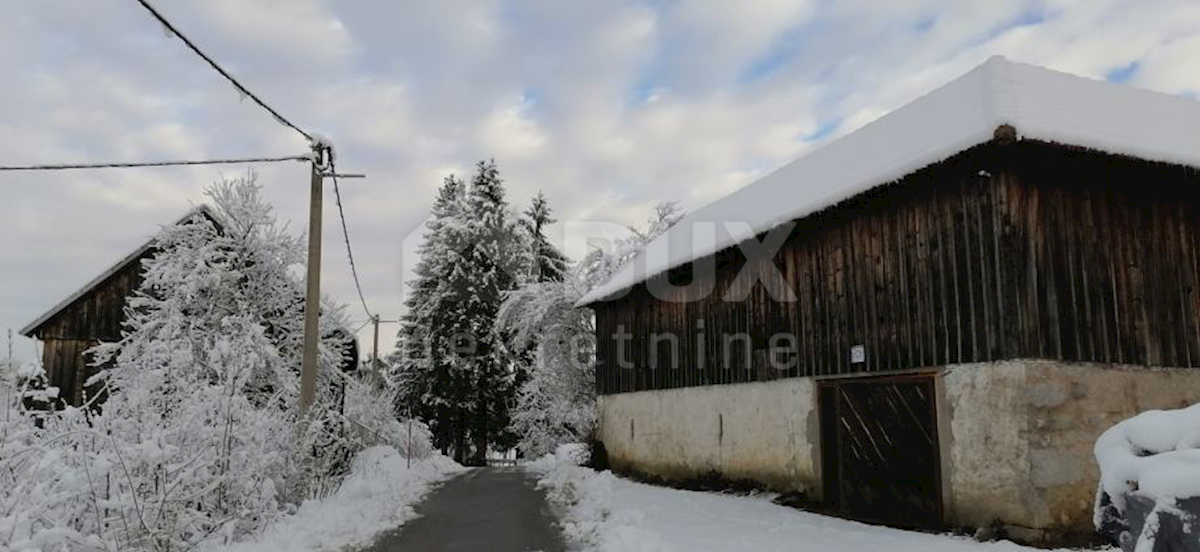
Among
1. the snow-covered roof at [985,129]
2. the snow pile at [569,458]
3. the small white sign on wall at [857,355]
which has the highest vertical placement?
the snow-covered roof at [985,129]

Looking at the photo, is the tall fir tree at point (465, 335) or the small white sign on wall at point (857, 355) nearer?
the small white sign on wall at point (857, 355)

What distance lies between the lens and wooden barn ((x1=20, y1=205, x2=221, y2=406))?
21.9m

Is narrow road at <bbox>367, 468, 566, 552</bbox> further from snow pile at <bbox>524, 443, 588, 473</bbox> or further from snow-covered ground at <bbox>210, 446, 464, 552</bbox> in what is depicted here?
snow pile at <bbox>524, 443, 588, 473</bbox>

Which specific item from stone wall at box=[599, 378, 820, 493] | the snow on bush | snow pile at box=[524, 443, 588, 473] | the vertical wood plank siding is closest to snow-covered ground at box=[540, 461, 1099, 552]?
the snow on bush

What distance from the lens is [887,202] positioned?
11938 mm

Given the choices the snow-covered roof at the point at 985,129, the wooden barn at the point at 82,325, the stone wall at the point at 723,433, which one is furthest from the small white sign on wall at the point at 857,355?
the wooden barn at the point at 82,325

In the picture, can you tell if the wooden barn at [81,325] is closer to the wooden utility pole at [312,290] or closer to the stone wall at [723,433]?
the wooden utility pole at [312,290]

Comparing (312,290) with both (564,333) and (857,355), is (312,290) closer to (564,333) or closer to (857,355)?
(857,355)

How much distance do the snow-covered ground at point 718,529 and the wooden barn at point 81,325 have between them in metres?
14.0

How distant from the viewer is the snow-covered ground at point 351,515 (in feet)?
32.5

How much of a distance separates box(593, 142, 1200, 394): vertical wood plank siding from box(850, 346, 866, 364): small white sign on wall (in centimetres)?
9

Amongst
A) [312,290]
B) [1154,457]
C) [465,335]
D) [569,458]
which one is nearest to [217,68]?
[312,290]

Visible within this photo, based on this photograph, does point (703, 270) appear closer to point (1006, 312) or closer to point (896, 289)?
point (896, 289)

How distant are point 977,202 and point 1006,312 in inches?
55.1
